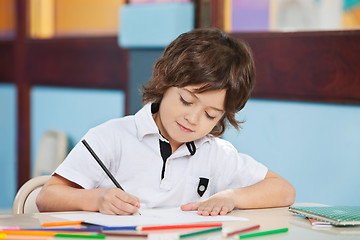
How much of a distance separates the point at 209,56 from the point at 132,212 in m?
0.47

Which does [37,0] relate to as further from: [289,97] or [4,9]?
[289,97]

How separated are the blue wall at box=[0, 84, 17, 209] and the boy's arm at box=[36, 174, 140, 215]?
2.61 m

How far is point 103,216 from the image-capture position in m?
1.39

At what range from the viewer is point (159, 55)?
9.62 ft

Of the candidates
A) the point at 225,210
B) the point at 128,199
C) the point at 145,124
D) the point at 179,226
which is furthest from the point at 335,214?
the point at 145,124

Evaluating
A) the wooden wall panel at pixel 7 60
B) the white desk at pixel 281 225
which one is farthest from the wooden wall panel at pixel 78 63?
the white desk at pixel 281 225

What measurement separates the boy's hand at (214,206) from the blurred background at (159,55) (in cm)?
93

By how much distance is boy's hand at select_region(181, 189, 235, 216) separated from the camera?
1.46 metres

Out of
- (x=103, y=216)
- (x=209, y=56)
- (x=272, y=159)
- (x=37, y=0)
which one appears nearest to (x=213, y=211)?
(x=103, y=216)

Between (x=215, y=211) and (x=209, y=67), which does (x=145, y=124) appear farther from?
(x=215, y=211)

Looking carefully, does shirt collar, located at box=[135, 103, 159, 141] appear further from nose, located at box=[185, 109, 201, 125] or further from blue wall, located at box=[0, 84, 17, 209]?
blue wall, located at box=[0, 84, 17, 209]

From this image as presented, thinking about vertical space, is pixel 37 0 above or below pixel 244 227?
above

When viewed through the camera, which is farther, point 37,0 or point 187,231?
point 37,0

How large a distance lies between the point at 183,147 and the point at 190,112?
0.51ft
